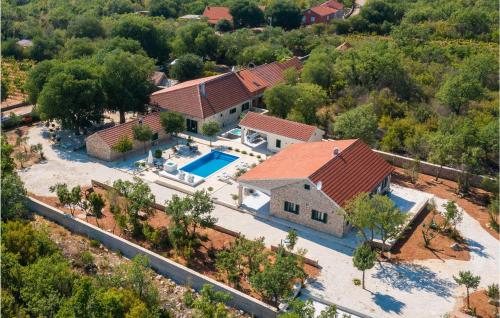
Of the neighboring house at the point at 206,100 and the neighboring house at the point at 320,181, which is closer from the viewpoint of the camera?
the neighboring house at the point at 320,181

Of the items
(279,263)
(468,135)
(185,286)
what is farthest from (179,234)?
(468,135)

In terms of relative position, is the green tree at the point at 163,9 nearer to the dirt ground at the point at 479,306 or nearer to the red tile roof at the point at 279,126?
the red tile roof at the point at 279,126

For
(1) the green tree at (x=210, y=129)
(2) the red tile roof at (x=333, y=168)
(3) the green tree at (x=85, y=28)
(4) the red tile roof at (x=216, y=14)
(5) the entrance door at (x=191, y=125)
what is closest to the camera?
(2) the red tile roof at (x=333, y=168)

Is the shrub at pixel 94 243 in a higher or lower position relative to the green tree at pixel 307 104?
lower

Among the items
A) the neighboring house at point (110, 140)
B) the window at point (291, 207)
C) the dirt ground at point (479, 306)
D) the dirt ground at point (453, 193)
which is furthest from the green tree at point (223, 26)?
the dirt ground at point (479, 306)

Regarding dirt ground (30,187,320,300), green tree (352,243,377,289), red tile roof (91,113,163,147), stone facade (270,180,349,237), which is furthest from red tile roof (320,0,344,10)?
green tree (352,243,377,289)

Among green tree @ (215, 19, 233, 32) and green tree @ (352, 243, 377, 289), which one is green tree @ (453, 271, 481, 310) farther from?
green tree @ (215, 19, 233, 32)
